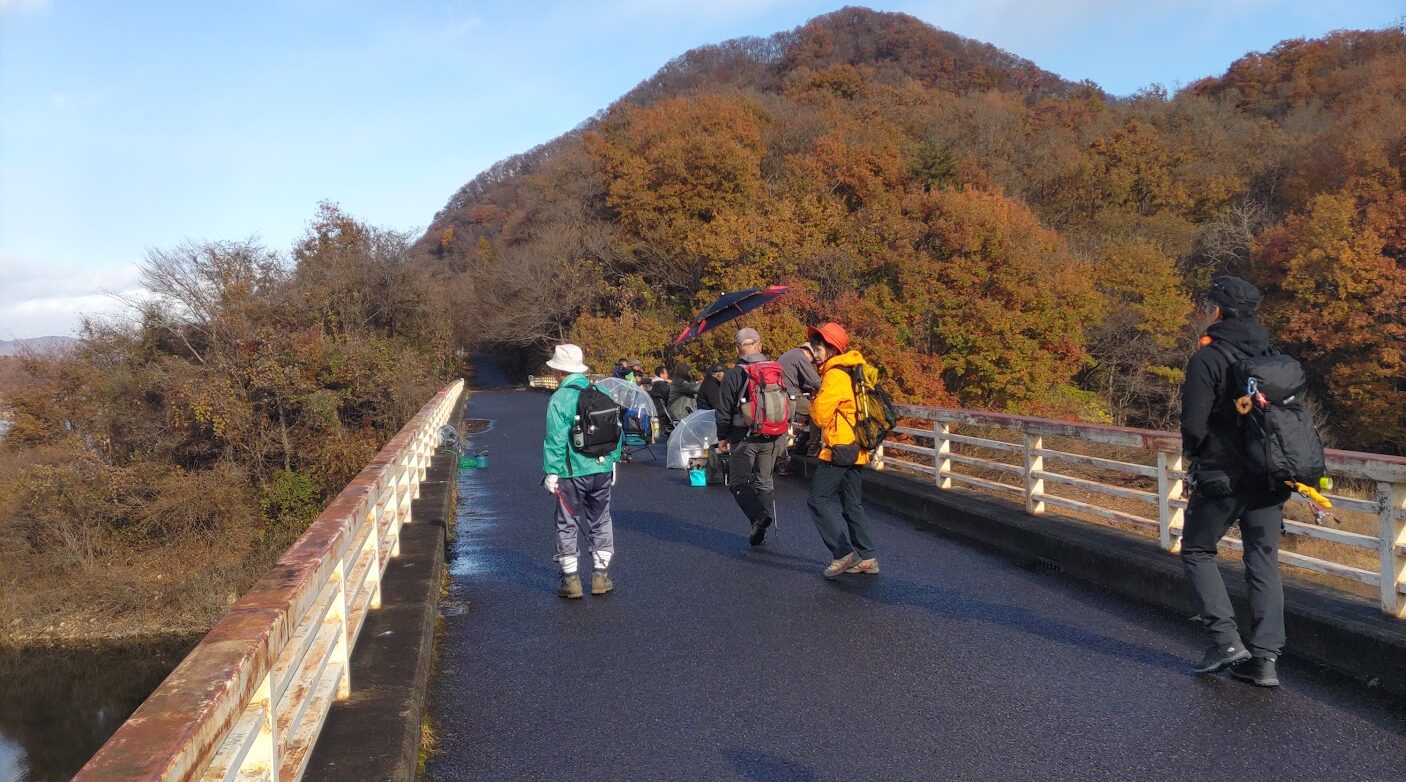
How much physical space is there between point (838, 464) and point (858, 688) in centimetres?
248

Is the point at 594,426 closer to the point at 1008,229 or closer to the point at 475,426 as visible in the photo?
the point at 475,426

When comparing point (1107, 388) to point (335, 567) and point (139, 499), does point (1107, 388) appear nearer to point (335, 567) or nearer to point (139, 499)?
point (139, 499)

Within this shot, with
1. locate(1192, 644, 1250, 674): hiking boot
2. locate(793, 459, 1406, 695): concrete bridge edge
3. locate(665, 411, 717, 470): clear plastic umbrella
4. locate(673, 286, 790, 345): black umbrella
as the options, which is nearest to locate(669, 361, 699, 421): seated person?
locate(673, 286, 790, 345): black umbrella

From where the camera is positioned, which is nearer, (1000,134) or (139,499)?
(139,499)

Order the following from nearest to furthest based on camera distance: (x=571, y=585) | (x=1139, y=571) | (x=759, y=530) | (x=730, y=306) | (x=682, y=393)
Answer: (x=1139, y=571), (x=571, y=585), (x=759, y=530), (x=730, y=306), (x=682, y=393)

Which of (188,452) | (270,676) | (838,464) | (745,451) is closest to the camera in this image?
(270,676)

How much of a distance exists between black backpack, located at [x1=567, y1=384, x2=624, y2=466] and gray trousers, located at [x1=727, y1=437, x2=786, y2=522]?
1878mm

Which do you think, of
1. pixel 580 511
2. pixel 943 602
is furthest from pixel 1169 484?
pixel 580 511

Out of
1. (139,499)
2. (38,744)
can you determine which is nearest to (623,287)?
(139,499)

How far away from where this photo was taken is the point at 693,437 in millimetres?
12484

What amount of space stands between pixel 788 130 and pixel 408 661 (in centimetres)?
5624

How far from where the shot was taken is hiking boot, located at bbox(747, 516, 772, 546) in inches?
343

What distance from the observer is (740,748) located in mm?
4316

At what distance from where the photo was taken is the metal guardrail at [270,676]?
2.00 m
